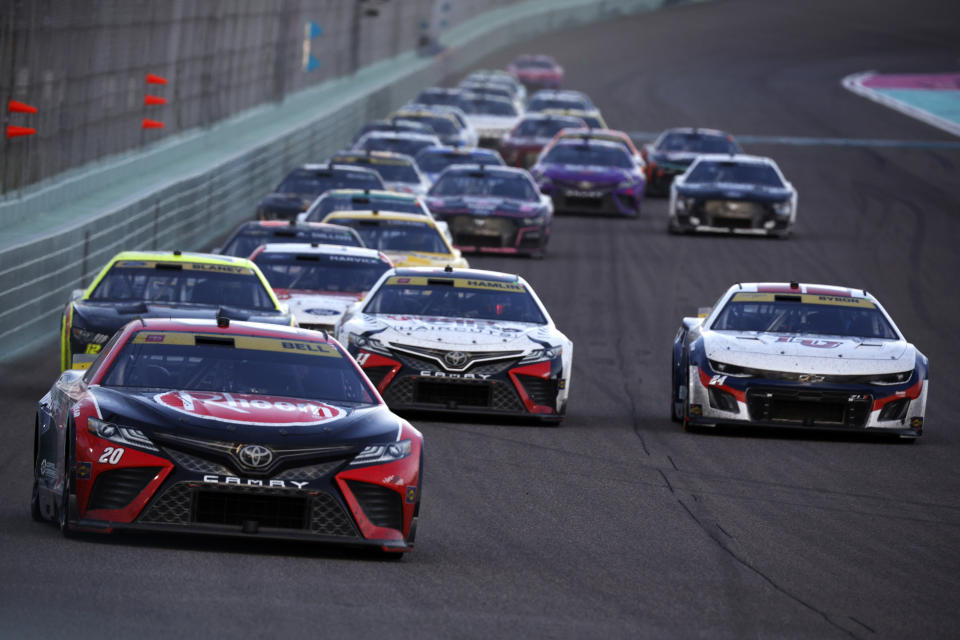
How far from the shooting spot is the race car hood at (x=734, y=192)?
32.4 meters

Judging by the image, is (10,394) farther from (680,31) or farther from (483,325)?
(680,31)

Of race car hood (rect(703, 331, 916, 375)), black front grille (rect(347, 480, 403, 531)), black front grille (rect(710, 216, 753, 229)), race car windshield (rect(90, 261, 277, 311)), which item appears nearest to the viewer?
black front grille (rect(347, 480, 403, 531))

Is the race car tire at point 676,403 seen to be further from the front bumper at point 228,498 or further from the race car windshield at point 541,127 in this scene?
the race car windshield at point 541,127

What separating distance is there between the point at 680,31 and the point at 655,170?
1996 inches

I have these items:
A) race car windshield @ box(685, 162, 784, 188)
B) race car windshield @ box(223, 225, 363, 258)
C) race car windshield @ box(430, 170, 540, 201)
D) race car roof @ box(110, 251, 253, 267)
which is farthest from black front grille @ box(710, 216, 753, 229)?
race car roof @ box(110, 251, 253, 267)

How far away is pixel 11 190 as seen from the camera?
910 inches

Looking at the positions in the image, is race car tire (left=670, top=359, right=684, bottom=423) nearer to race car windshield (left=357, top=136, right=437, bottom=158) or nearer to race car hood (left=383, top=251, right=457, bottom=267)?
race car hood (left=383, top=251, right=457, bottom=267)

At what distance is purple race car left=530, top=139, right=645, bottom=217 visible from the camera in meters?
34.2

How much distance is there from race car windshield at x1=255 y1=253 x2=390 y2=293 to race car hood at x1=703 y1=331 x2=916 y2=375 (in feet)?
14.3

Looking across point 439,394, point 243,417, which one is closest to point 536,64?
point 439,394

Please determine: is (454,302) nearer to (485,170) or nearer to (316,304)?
(316,304)

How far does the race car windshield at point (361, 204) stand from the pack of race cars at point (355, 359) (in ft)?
0.12

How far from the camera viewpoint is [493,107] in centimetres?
4934

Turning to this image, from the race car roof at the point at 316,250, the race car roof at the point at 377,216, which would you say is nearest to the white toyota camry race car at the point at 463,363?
the race car roof at the point at 316,250
